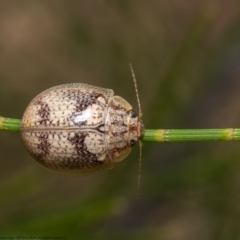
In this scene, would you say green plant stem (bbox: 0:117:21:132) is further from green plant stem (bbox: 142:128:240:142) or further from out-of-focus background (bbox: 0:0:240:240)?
out-of-focus background (bbox: 0:0:240:240)


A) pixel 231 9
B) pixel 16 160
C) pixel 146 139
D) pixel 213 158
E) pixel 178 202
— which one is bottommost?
pixel 178 202

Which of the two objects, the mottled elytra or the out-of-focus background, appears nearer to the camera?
the mottled elytra

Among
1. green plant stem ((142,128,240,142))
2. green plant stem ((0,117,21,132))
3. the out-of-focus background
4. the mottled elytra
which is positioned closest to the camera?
green plant stem ((142,128,240,142))

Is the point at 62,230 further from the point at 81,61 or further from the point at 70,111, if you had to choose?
the point at 81,61

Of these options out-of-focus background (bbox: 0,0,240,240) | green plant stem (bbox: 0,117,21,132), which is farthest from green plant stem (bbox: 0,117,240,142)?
out-of-focus background (bbox: 0,0,240,240)

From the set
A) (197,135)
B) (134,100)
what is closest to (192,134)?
(197,135)

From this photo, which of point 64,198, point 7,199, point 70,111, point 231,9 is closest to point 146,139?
point 70,111

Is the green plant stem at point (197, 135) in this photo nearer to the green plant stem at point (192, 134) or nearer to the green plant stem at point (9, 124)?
the green plant stem at point (192, 134)
